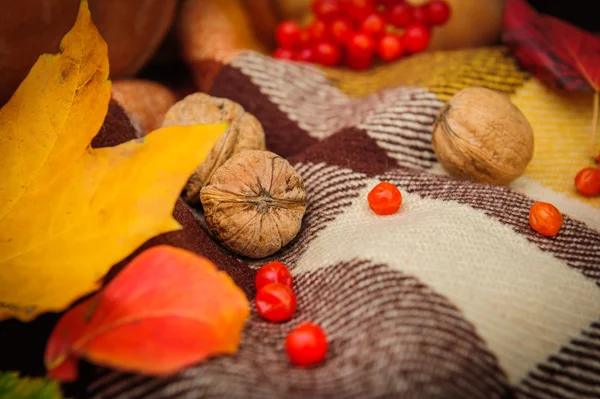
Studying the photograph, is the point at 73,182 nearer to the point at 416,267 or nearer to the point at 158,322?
the point at 158,322

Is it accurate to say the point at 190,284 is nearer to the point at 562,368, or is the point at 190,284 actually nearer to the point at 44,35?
the point at 562,368

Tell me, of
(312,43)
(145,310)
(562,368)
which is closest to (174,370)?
(145,310)

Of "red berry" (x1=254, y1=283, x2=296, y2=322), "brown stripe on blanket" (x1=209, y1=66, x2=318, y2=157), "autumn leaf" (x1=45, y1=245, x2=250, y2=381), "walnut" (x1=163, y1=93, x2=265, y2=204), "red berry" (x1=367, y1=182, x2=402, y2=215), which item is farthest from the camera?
"brown stripe on blanket" (x1=209, y1=66, x2=318, y2=157)

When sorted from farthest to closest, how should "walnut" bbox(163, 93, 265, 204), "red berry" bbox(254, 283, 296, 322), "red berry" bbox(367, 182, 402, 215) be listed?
"walnut" bbox(163, 93, 265, 204), "red berry" bbox(367, 182, 402, 215), "red berry" bbox(254, 283, 296, 322)

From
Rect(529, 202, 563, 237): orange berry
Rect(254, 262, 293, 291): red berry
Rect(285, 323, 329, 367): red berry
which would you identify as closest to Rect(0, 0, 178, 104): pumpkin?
Rect(254, 262, 293, 291): red berry

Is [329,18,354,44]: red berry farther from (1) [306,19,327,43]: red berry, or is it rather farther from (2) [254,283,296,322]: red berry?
(2) [254,283,296,322]: red berry

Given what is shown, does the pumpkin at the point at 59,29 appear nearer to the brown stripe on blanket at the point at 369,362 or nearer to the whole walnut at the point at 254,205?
the whole walnut at the point at 254,205
